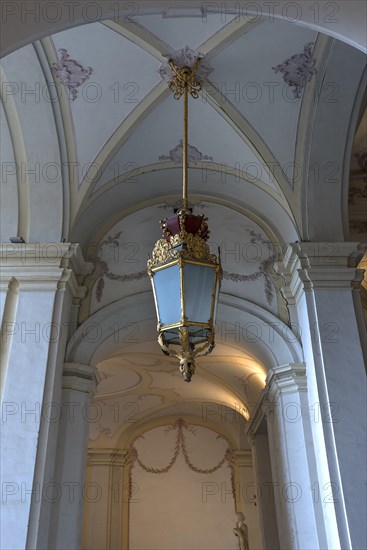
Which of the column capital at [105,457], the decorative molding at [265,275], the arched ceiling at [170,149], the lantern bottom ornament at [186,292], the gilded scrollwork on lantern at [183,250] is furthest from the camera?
the column capital at [105,457]

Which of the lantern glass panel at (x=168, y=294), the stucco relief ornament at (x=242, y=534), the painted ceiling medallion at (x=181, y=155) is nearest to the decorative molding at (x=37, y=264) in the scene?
the painted ceiling medallion at (x=181, y=155)

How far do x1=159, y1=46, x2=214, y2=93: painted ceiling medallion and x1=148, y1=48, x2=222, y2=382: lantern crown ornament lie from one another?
208cm

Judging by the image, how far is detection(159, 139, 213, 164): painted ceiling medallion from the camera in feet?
21.6

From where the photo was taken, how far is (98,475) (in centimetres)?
1146

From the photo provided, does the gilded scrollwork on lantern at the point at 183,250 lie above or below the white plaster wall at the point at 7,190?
below

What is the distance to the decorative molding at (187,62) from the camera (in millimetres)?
5566

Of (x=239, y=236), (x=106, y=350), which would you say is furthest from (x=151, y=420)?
(x=239, y=236)

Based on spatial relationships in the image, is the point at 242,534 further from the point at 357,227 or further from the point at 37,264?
the point at 37,264

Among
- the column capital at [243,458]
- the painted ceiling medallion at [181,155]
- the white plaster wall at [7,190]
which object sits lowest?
the column capital at [243,458]

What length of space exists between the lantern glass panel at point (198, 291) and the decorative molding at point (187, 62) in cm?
267

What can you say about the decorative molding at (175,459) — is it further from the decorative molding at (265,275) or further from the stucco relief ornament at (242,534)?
the decorative molding at (265,275)

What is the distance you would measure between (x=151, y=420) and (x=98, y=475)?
1.63 m

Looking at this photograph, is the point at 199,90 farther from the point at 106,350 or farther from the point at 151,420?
the point at 151,420

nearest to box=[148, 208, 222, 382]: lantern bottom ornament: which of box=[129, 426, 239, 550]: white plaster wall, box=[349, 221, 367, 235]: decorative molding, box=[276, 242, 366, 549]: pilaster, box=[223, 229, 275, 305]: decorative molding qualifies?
box=[276, 242, 366, 549]: pilaster
